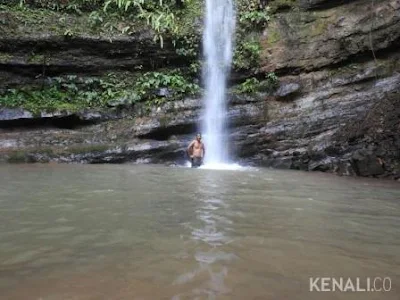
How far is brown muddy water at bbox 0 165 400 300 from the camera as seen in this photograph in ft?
8.82

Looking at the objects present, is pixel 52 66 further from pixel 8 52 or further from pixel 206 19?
pixel 206 19

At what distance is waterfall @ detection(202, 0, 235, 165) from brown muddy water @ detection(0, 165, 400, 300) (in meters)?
7.18

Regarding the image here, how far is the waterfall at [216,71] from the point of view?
13836mm

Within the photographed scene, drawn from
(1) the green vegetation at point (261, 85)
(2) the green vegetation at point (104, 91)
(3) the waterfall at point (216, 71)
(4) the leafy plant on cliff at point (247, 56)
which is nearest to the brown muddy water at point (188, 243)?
(3) the waterfall at point (216, 71)

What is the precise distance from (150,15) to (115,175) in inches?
317

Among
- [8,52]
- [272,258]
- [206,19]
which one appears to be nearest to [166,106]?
[206,19]

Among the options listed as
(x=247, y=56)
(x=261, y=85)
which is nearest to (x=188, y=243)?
(x=261, y=85)

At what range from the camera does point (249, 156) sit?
13406 mm

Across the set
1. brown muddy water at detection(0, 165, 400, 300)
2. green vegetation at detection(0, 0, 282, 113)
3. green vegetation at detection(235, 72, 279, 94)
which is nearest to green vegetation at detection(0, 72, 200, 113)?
green vegetation at detection(0, 0, 282, 113)

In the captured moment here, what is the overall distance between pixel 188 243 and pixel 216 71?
12.0 metres

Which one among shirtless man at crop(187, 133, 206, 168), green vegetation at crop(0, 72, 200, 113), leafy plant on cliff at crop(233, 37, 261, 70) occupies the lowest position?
shirtless man at crop(187, 133, 206, 168)

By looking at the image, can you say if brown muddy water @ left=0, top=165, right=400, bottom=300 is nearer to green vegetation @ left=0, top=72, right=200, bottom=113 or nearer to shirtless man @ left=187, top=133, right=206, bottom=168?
shirtless man @ left=187, top=133, right=206, bottom=168

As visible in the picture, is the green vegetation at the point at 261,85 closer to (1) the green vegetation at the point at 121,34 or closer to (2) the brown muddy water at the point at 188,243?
(1) the green vegetation at the point at 121,34

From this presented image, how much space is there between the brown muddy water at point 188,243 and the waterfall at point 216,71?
718 cm
